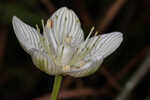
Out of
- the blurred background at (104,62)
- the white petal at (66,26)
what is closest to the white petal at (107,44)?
the white petal at (66,26)

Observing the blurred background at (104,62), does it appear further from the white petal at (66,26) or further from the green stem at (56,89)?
the green stem at (56,89)

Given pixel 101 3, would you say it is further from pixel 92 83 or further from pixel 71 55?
pixel 71 55

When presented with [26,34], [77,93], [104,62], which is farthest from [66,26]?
[104,62]

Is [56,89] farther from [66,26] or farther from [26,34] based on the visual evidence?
[66,26]

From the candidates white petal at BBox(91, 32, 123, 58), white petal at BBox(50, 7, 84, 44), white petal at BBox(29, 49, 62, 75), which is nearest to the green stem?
white petal at BBox(29, 49, 62, 75)

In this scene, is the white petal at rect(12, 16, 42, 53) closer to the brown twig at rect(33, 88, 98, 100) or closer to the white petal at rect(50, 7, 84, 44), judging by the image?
the white petal at rect(50, 7, 84, 44)

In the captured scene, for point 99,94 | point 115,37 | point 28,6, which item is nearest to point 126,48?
point 99,94
